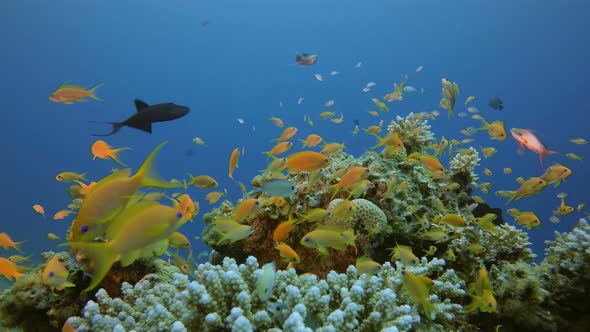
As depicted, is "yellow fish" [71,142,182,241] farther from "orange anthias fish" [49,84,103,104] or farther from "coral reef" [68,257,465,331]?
"orange anthias fish" [49,84,103,104]

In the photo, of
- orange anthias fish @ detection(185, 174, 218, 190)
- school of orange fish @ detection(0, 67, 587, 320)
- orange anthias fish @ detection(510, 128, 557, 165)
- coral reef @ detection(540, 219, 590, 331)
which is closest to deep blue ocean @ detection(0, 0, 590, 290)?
orange anthias fish @ detection(185, 174, 218, 190)

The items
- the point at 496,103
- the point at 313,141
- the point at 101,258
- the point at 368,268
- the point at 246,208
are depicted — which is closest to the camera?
the point at 101,258

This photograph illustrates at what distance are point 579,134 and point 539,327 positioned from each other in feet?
234

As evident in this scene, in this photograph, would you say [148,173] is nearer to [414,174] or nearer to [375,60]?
[414,174]

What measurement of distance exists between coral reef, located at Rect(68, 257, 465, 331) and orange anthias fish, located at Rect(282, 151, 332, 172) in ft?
4.34

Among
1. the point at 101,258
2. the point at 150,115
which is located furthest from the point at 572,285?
the point at 150,115

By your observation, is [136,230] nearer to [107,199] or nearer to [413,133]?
[107,199]

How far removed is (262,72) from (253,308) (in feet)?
250

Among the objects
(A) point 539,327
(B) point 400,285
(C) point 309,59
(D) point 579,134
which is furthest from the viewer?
(D) point 579,134

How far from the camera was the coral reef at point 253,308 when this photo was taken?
7.10 feet

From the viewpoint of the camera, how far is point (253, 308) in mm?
2449

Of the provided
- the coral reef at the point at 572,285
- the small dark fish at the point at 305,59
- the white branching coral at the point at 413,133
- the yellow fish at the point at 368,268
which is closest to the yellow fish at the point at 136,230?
the yellow fish at the point at 368,268

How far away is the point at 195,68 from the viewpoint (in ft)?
240

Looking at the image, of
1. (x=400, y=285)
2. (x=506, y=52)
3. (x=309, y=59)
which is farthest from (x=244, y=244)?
(x=506, y=52)
